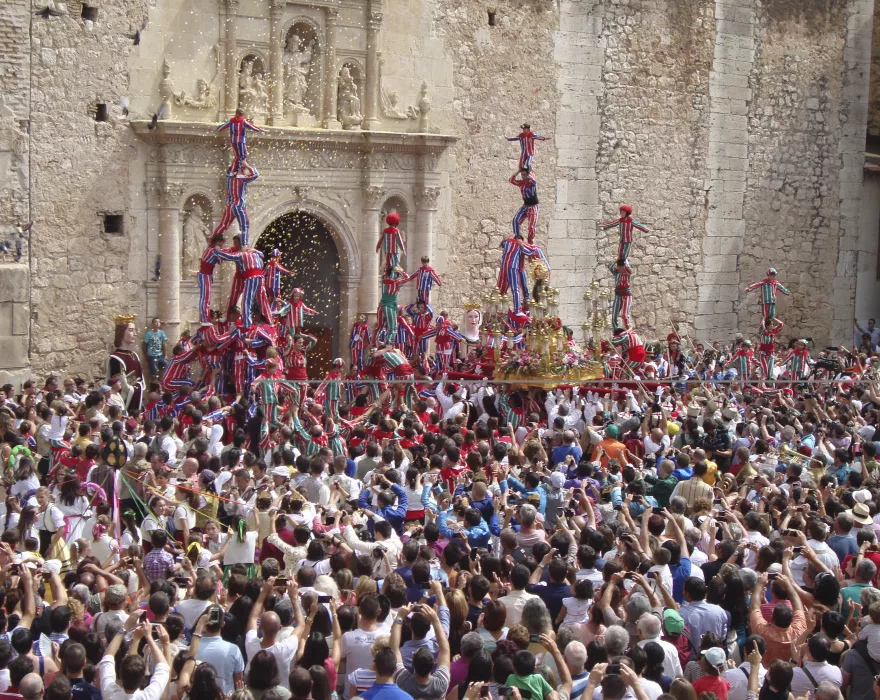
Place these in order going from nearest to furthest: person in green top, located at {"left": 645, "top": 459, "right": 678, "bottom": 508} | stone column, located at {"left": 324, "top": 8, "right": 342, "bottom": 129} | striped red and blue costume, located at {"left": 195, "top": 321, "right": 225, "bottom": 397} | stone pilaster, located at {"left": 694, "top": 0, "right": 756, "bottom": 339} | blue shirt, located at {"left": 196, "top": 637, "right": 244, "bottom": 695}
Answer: blue shirt, located at {"left": 196, "top": 637, "right": 244, "bottom": 695} < person in green top, located at {"left": 645, "top": 459, "right": 678, "bottom": 508} < striped red and blue costume, located at {"left": 195, "top": 321, "right": 225, "bottom": 397} < stone column, located at {"left": 324, "top": 8, "right": 342, "bottom": 129} < stone pilaster, located at {"left": 694, "top": 0, "right": 756, "bottom": 339}

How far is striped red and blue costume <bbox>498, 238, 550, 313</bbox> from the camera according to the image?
17.1 m

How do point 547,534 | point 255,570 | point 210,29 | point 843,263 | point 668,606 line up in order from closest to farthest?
point 668,606
point 255,570
point 547,534
point 210,29
point 843,263

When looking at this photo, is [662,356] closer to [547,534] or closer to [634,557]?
[547,534]

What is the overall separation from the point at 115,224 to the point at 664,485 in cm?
884

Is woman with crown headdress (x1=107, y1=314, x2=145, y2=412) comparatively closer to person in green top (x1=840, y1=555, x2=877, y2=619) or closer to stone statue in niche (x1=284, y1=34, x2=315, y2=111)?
stone statue in niche (x1=284, y1=34, x2=315, y2=111)

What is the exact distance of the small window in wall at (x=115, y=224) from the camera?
53.6 ft

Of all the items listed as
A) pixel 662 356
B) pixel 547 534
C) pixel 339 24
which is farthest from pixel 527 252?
pixel 547 534

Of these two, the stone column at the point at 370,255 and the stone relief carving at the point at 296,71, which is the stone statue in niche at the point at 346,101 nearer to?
the stone relief carving at the point at 296,71

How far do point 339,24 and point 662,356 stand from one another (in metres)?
6.30

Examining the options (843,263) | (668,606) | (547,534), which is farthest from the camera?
(843,263)

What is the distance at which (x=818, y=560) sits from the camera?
7.49 meters

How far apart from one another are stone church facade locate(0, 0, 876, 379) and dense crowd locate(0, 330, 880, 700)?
13.9ft

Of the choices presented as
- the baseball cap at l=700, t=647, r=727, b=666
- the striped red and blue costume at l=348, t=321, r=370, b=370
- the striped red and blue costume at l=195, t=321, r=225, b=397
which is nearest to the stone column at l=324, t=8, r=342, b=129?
the striped red and blue costume at l=348, t=321, r=370, b=370

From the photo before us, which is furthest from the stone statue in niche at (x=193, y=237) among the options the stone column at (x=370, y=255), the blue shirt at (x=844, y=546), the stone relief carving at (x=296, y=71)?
the blue shirt at (x=844, y=546)
